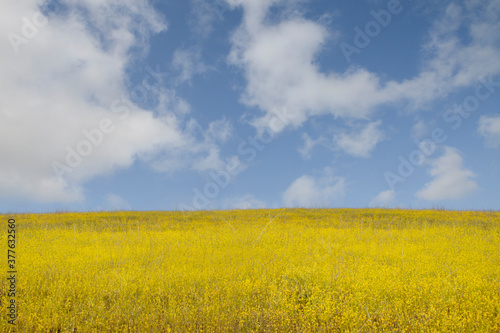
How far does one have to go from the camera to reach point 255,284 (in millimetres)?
7070

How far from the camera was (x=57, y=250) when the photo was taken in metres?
10.5

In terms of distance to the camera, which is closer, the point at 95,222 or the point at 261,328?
the point at 261,328

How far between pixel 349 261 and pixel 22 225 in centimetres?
1692

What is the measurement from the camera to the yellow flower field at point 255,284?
5.65 meters

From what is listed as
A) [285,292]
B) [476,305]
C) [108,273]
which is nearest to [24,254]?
[108,273]

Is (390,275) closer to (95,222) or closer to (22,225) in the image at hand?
(95,222)

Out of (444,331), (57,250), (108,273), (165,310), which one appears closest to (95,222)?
(57,250)

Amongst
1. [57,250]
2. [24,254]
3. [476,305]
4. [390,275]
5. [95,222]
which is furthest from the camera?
[95,222]

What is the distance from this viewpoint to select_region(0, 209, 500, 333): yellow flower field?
18.5 ft

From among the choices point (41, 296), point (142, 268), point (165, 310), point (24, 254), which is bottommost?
point (165, 310)

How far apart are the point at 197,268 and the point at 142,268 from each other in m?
1.37

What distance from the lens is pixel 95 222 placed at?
18.6 meters

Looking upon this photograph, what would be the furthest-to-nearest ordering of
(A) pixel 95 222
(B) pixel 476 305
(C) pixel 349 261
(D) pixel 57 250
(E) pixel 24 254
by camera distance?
(A) pixel 95 222 → (D) pixel 57 250 → (E) pixel 24 254 → (C) pixel 349 261 → (B) pixel 476 305

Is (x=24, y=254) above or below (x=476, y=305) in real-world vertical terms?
above
